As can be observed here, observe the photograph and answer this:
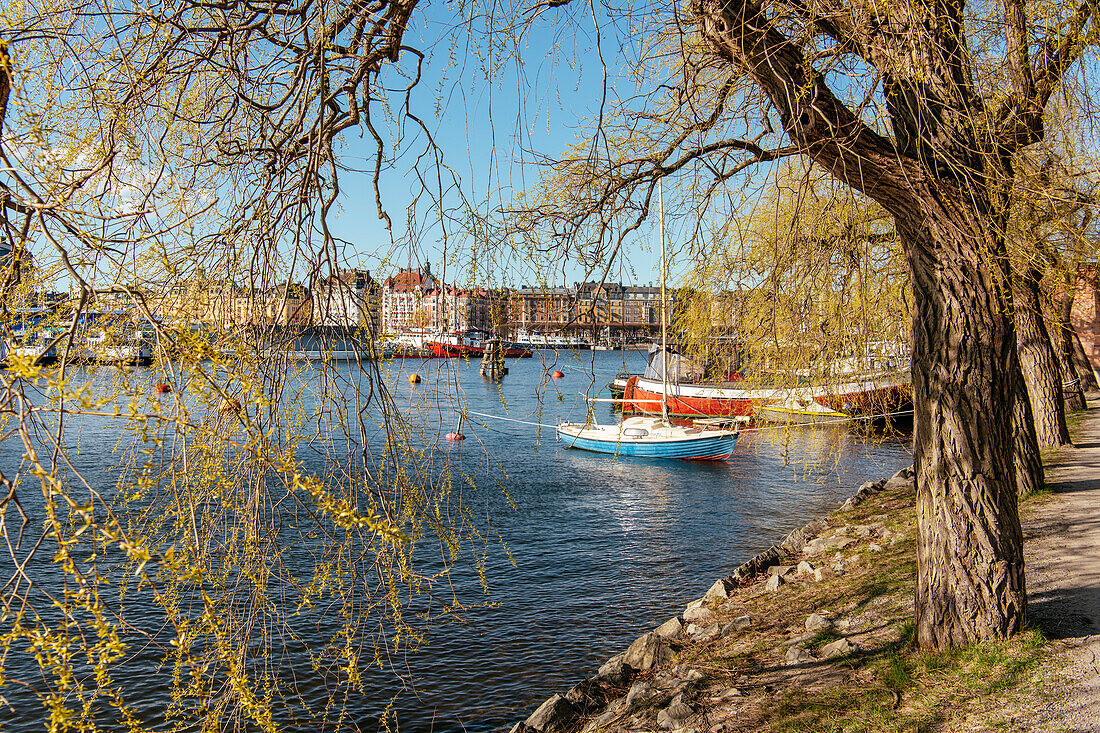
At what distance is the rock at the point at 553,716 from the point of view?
586cm

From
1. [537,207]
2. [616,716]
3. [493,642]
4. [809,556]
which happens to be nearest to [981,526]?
[616,716]

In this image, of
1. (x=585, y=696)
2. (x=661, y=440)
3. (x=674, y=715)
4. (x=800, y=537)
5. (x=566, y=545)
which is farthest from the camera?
(x=661, y=440)

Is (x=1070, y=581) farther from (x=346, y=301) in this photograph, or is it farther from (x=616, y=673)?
(x=346, y=301)

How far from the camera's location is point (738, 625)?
22.7ft

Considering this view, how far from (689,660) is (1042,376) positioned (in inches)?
308

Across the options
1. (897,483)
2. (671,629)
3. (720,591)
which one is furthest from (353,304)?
(897,483)

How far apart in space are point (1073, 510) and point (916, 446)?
4309 millimetres

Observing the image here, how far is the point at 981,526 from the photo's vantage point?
450 cm

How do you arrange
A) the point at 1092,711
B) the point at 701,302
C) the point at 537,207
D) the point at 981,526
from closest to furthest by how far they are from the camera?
the point at 1092,711 < the point at 981,526 < the point at 537,207 < the point at 701,302

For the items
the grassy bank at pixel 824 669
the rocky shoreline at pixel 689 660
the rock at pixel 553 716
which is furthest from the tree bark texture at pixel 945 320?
the rock at pixel 553 716

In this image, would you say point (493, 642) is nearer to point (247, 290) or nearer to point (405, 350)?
A: point (405, 350)

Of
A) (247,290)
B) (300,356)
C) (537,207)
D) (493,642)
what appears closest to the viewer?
(247,290)

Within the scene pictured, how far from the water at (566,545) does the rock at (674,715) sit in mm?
1693

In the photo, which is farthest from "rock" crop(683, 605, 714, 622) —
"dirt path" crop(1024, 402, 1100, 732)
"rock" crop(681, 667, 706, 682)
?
"dirt path" crop(1024, 402, 1100, 732)
